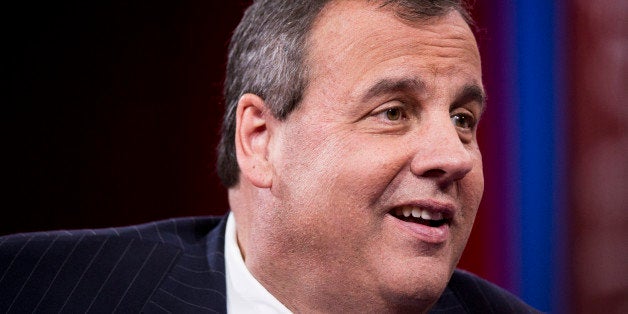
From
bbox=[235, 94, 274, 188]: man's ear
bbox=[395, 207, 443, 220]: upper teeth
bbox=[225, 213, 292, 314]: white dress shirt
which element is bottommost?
bbox=[225, 213, 292, 314]: white dress shirt

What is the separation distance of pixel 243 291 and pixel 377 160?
501 millimetres

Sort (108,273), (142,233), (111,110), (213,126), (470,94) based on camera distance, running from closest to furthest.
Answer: (470,94)
(108,273)
(142,233)
(111,110)
(213,126)

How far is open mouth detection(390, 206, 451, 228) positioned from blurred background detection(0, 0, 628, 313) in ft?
4.38

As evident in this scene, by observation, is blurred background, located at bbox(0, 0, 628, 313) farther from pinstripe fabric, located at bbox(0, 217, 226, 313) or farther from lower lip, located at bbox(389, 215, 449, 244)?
lower lip, located at bbox(389, 215, 449, 244)

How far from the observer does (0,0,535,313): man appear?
1.59 m

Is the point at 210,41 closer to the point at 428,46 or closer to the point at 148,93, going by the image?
the point at 148,93

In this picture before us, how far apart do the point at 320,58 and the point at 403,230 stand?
16.0 inches

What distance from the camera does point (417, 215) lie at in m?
1.60

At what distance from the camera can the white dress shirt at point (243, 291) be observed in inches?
70.4

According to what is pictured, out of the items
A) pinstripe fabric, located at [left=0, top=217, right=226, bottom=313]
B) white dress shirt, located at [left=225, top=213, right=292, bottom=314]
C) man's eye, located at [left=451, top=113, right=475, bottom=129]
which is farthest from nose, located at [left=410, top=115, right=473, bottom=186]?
pinstripe fabric, located at [left=0, top=217, right=226, bottom=313]

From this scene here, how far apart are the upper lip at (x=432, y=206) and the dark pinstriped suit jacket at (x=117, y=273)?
48 cm

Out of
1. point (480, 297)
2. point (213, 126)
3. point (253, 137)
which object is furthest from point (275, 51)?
point (213, 126)

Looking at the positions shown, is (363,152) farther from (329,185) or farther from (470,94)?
(470,94)

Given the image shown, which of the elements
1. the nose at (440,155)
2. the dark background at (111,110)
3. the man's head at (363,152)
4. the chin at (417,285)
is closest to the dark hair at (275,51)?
the man's head at (363,152)
